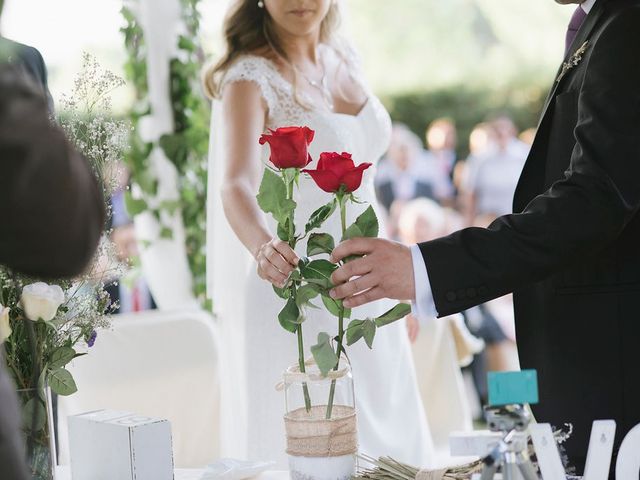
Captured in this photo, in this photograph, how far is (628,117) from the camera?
1.63 m

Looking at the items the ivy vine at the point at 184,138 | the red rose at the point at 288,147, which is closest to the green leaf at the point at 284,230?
the red rose at the point at 288,147

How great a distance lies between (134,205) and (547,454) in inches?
114

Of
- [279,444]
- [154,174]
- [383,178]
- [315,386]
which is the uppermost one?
[383,178]

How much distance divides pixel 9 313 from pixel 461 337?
198cm

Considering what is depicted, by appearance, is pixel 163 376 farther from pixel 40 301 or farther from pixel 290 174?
pixel 290 174

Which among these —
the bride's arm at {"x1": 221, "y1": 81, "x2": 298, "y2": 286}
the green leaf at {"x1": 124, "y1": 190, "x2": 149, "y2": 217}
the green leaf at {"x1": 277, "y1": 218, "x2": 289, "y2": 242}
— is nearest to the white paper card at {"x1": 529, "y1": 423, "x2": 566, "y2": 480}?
the green leaf at {"x1": 277, "y1": 218, "x2": 289, "y2": 242}

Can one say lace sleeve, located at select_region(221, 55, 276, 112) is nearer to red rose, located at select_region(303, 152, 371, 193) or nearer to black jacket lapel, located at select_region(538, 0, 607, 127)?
black jacket lapel, located at select_region(538, 0, 607, 127)

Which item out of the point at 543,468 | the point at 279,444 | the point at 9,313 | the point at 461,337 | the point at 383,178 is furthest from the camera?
the point at 383,178

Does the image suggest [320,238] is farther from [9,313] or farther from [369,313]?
[369,313]

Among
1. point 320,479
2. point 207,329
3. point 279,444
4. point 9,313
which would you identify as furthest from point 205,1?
point 320,479

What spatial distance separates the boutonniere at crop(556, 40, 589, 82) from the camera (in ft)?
5.75

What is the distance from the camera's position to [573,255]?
168cm

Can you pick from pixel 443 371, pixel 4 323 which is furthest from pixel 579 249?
pixel 443 371

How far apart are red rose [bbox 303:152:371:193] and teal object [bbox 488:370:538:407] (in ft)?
1.35
